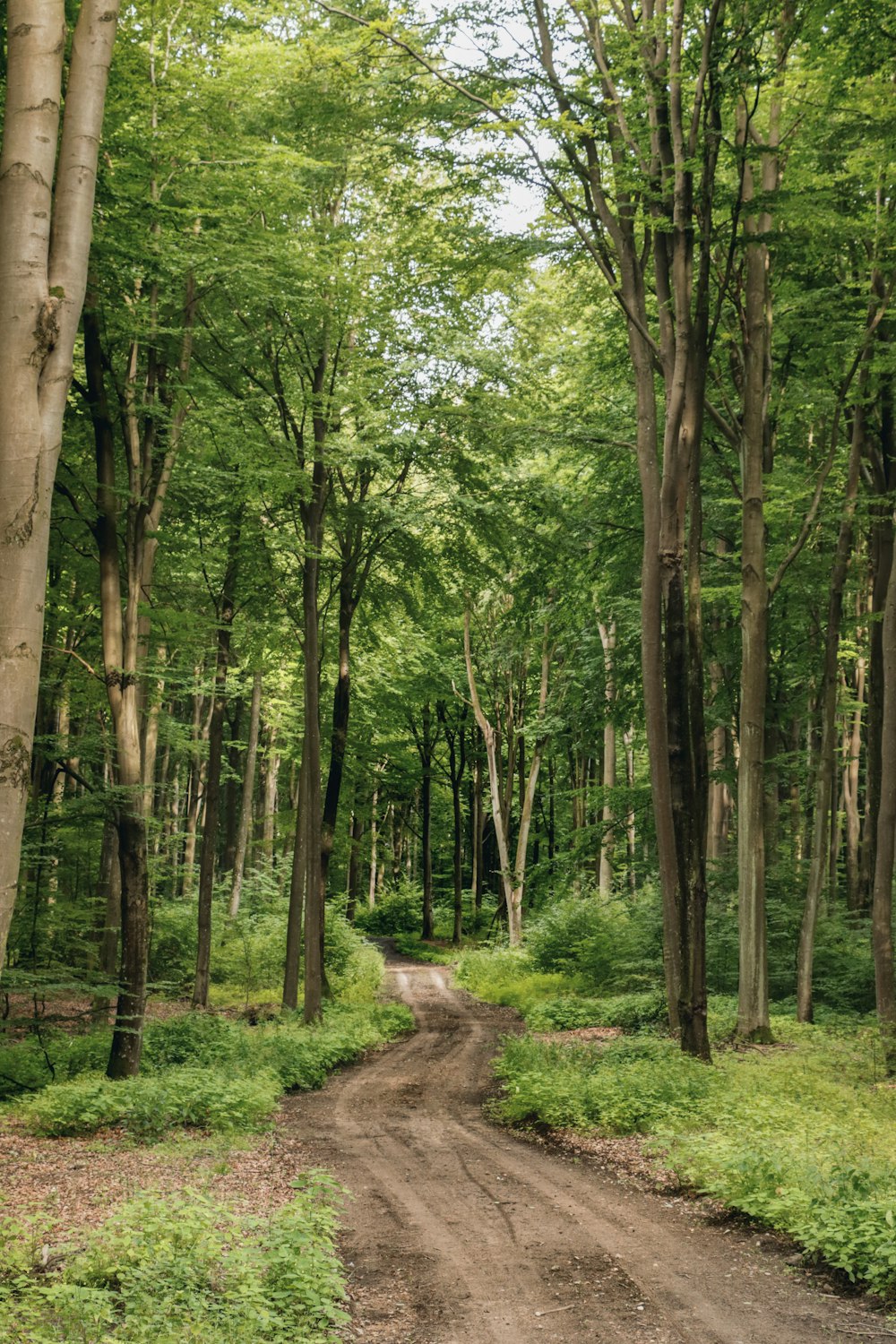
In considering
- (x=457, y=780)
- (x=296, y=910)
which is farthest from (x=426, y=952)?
(x=296, y=910)

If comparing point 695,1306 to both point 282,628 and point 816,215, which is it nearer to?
point 816,215

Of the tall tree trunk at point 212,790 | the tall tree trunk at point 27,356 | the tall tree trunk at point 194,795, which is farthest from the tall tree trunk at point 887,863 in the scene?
the tall tree trunk at point 194,795

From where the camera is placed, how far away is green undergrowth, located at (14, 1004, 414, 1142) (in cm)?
989

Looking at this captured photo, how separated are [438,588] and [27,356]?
650 inches

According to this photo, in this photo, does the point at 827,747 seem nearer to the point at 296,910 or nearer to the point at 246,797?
the point at 296,910

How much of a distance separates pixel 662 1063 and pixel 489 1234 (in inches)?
194

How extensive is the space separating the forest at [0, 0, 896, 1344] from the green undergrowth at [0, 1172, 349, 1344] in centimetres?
4

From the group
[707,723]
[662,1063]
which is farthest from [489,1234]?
[707,723]

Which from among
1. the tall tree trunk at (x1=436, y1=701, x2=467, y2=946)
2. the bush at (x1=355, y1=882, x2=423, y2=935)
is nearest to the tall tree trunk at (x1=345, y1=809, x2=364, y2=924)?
the bush at (x1=355, y1=882, x2=423, y2=935)

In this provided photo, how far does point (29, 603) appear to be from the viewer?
4098mm

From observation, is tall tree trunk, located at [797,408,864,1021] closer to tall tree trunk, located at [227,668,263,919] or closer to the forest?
the forest

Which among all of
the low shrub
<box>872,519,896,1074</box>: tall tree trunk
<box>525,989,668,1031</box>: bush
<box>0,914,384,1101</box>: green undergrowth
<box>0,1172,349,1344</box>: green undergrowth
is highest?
<box>872,519,896,1074</box>: tall tree trunk

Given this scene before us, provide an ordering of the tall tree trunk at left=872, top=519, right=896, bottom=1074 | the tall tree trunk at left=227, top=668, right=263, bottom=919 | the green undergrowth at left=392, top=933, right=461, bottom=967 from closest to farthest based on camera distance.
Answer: the tall tree trunk at left=872, top=519, right=896, bottom=1074 < the tall tree trunk at left=227, top=668, right=263, bottom=919 < the green undergrowth at left=392, top=933, right=461, bottom=967

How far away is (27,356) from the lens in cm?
415
